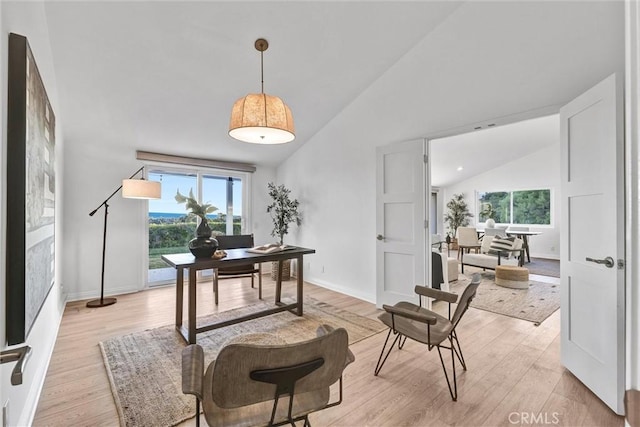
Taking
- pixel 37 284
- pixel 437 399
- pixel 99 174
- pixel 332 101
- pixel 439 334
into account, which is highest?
pixel 332 101

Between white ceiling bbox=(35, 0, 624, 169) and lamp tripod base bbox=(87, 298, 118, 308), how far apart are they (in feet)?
7.05

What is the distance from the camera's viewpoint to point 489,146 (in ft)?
21.4

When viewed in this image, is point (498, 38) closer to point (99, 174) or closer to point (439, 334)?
point (439, 334)

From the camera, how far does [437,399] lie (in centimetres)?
184

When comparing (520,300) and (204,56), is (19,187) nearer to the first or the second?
(204,56)

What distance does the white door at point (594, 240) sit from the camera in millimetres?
1688

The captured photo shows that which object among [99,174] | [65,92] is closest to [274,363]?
[65,92]

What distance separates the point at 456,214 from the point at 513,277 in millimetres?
4711

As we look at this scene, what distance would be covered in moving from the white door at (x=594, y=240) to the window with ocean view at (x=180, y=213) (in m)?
4.03

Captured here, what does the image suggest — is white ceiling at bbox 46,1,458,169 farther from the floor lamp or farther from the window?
the window

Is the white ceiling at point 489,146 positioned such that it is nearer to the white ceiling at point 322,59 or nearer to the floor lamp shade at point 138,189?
the white ceiling at point 322,59

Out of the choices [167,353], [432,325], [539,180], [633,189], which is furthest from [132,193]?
[539,180]

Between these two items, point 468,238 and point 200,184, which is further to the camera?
point 468,238

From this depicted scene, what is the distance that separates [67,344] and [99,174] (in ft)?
7.90
